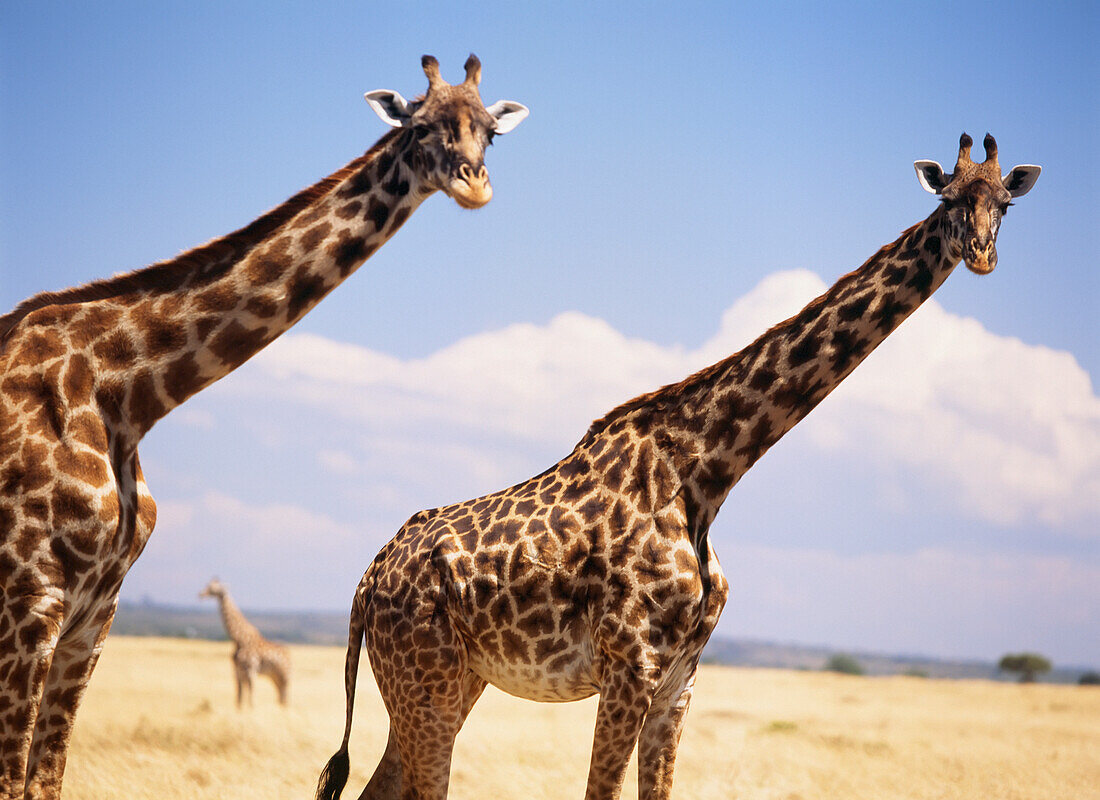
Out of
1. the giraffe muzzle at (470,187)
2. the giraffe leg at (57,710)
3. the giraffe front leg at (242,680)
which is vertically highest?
the giraffe muzzle at (470,187)

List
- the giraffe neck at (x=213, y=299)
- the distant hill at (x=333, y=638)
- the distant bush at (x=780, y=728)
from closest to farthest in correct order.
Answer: the giraffe neck at (x=213, y=299) → the distant bush at (x=780, y=728) → the distant hill at (x=333, y=638)

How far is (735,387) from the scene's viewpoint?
801 centimetres

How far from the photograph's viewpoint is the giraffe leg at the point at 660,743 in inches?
301

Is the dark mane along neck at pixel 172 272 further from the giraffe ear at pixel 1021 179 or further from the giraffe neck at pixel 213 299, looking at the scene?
the giraffe ear at pixel 1021 179

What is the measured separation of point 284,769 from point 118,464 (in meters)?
7.80

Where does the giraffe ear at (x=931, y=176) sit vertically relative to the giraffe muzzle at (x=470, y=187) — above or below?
above

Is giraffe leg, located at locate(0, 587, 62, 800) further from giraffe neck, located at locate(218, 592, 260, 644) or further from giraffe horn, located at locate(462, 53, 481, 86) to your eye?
giraffe neck, located at locate(218, 592, 260, 644)

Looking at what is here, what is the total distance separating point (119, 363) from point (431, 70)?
2.52 meters

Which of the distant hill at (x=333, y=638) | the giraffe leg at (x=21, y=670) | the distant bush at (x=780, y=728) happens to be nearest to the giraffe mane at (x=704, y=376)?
the giraffe leg at (x=21, y=670)

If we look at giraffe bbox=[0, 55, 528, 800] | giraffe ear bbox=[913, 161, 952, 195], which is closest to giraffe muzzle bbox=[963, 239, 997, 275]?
giraffe ear bbox=[913, 161, 952, 195]

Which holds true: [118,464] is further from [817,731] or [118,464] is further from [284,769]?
[817,731]

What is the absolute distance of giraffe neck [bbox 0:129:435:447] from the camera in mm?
6367

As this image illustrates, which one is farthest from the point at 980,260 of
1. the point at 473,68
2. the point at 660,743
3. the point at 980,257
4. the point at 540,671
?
the point at 540,671

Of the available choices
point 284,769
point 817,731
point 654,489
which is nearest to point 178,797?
point 284,769
